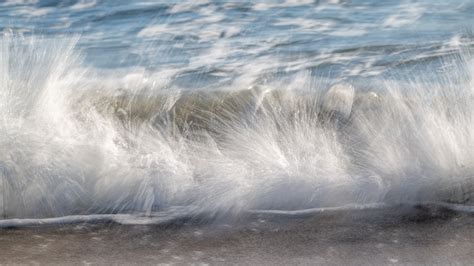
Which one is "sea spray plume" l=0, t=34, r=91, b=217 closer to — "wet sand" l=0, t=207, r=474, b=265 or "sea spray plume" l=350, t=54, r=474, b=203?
"wet sand" l=0, t=207, r=474, b=265

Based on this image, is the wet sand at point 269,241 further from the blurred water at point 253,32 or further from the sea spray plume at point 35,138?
the blurred water at point 253,32

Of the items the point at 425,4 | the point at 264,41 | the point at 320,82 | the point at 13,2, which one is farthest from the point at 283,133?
the point at 13,2

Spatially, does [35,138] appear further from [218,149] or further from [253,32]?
[253,32]

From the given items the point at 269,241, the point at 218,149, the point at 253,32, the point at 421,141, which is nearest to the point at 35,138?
the point at 218,149

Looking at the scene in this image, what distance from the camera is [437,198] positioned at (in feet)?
10.5

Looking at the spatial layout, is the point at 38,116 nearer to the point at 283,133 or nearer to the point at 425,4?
the point at 283,133

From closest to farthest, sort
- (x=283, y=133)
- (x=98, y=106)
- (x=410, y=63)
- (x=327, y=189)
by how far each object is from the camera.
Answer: (x=327, y=189) < (x=283, y=133) < (x=98, y=106) < (x=410, y=63)

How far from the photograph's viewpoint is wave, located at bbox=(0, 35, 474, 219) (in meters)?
3.17

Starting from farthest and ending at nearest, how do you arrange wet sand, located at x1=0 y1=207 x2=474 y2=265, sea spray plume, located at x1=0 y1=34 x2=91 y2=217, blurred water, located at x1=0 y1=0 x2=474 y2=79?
blurred water, located at x1=0 y1=0 x2=474 y2=79 → sea spray plume, located at x1=0 y1=34 x2=91 y2=217 → wet sand, located at x1=0 y1=207 x2=474 y2=265

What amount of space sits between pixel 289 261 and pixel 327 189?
A: 1.66 ft

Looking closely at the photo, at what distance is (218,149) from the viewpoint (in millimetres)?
3348

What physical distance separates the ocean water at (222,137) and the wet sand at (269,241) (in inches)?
3.3

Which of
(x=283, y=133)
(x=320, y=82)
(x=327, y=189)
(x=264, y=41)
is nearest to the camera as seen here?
(x=327, y=189)

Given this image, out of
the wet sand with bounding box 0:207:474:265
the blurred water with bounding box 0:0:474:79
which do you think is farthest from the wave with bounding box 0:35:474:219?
the blurred water with bounding box 0:0:474:79
